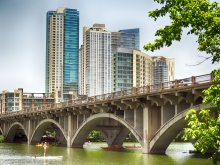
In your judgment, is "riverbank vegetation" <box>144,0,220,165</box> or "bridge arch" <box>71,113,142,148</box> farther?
"bridge arch" <box>71,113,142,148</box>

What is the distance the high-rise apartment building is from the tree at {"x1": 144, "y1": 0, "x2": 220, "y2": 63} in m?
136

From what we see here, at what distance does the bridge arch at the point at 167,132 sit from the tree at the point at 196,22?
2084 cm

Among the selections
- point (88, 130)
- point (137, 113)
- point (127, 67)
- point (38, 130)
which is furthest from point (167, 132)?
point (127, 67)

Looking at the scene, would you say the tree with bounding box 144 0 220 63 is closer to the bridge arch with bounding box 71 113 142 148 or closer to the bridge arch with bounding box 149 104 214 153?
the bridge arch with bounding box 149 104 214 153

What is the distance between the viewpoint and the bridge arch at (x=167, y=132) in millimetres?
41625

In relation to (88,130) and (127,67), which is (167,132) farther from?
(127,67)

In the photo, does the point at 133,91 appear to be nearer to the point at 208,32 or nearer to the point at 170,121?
the point at 170,121

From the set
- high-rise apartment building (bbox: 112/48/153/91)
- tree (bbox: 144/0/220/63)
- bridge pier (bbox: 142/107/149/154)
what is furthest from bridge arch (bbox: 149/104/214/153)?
high-rise apartment building (bbox: 112/48/153/91)

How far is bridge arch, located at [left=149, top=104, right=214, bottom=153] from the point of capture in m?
41.6

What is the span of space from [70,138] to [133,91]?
21.7m

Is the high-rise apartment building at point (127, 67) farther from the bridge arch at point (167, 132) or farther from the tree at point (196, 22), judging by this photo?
the tree at point (196, 22)

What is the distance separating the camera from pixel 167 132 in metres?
44.5

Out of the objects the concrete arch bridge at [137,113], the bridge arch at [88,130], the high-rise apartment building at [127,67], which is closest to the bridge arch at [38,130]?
the concrete arch bridge at [137,113]

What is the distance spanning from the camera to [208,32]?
18.6m
